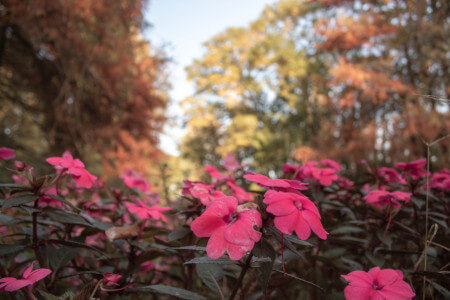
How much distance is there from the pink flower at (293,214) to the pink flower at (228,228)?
3cm

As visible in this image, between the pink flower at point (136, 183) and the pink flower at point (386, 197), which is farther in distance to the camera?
the pink flower at point (136, 183)

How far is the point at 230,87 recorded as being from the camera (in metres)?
11.5

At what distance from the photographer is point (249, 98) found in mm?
11523

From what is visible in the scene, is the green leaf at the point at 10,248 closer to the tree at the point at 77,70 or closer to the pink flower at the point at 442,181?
the pink flower at the point at 442,181

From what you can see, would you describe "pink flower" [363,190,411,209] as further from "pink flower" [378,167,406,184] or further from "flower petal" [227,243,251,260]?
"flower petal" [227,243,251,260]

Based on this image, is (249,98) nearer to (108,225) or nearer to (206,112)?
(206,112)

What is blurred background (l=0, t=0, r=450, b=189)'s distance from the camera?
3730 mm

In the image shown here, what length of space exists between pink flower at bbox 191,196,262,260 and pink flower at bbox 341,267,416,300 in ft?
0.67

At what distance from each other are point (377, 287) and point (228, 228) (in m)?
0.31

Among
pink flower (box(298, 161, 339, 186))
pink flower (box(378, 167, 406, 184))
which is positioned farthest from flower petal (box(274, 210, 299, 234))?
pink flower (box(378, 167, 406, 184))

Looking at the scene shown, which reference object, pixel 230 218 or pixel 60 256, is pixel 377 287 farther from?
pixel 60 256

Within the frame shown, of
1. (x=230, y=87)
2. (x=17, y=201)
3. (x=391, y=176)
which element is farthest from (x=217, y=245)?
(x=230, y=87)

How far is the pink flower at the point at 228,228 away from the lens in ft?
1.52

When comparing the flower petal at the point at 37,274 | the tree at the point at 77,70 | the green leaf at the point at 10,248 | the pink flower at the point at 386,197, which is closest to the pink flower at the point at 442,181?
the pink flower at the point at 386,197
